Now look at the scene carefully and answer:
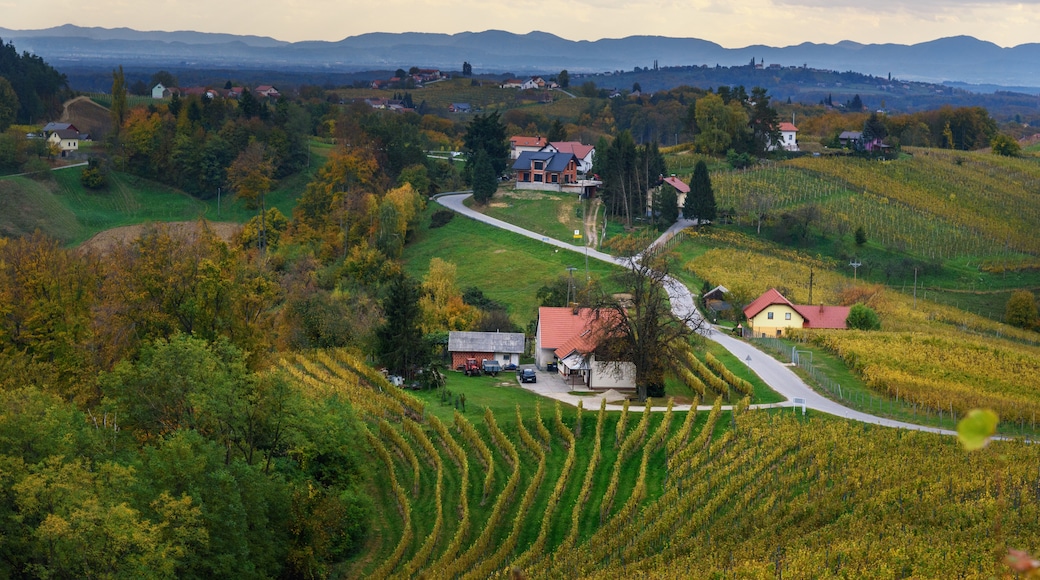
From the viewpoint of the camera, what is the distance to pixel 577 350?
5028 cm

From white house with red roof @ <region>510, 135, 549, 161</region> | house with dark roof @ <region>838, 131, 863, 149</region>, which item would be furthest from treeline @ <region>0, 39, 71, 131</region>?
house with dark roof @ <region>838, 131, 863, 149</region>

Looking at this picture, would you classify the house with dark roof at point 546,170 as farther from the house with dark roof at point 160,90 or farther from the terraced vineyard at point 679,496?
the house with dark roof at point 160,90

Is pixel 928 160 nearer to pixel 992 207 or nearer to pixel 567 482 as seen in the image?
pixel 992 207

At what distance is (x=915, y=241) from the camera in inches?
3337

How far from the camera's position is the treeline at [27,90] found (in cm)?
12062

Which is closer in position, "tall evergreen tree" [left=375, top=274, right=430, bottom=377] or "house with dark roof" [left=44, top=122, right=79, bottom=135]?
"tall evergreen tree" [left=375, top=274, right=430, bottom=377]

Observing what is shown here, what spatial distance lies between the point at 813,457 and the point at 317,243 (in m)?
56.8

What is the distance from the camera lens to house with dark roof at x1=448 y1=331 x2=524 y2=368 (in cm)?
5522

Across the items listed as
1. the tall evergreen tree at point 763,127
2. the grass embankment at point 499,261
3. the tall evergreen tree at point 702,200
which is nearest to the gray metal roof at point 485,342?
the grass embankment at point 499,261

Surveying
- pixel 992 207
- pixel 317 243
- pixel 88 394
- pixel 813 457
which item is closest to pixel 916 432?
pixel 813 457

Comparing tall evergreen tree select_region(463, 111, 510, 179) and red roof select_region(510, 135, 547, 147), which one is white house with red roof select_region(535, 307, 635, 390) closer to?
tall evergreen tree select_region(463, 111, 510, 179)

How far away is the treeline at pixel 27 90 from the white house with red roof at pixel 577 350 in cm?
8655

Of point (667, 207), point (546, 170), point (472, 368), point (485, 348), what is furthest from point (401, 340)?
point (546, 170)

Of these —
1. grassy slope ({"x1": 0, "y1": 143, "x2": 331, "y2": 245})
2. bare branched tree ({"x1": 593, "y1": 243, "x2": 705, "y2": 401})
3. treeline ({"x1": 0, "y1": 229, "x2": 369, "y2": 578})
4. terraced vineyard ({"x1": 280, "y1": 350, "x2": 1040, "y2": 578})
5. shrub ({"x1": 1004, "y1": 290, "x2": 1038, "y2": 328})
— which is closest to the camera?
treeline ({"x1": 0, "y1": 229, "x2": 369, "y2": 578})
